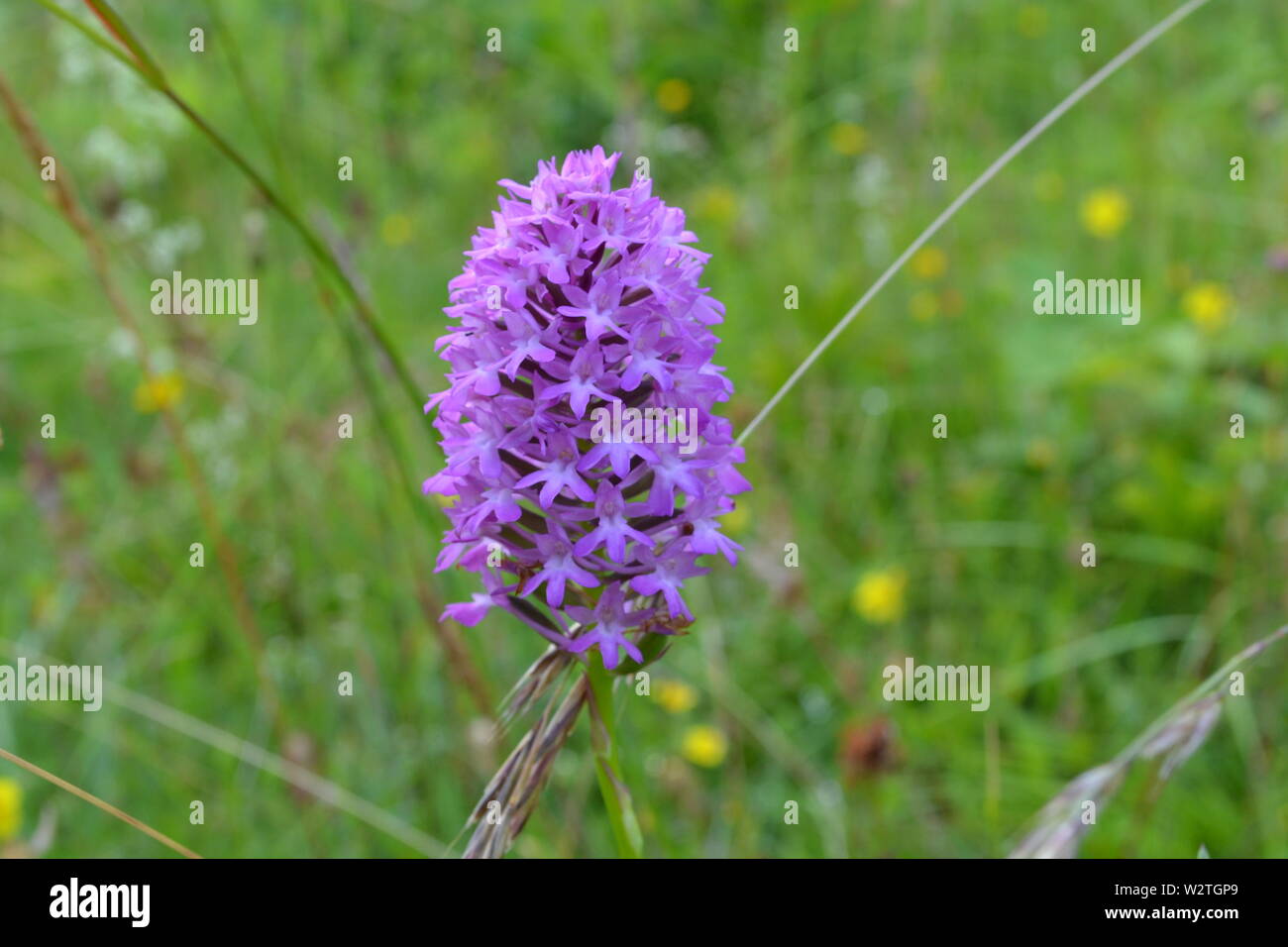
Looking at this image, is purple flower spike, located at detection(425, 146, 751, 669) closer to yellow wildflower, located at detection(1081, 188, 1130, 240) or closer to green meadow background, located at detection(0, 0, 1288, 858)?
green meadow background, located at detection(0, 0, 1288, 858)

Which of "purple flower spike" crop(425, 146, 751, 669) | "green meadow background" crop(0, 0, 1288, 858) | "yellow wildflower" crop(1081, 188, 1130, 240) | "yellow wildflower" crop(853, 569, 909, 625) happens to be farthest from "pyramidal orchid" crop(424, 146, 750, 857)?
"yellow wildflower" crop(1081, 188, 1130, 240)

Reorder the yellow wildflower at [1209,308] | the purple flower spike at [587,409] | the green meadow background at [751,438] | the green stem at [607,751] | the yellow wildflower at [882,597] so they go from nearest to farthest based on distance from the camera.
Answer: the purple flower spike at [587,409]
the green stem at [607,751]
the green meadow background at [751,438]
the yellow wildflower at [882,597]
the yellow wildflower at [1209,308]

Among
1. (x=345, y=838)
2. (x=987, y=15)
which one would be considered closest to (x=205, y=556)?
(x=345, y=838)

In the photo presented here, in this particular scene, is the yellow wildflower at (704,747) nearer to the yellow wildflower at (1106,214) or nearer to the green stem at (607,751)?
the green stem at (607,751)

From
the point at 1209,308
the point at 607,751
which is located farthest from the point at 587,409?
the point at 1209,308

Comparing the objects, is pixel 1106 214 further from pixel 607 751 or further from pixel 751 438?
pixel 607 751

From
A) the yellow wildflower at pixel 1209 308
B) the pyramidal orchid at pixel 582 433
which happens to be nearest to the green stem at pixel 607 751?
the pyramidal orchid at pixel 582 433
